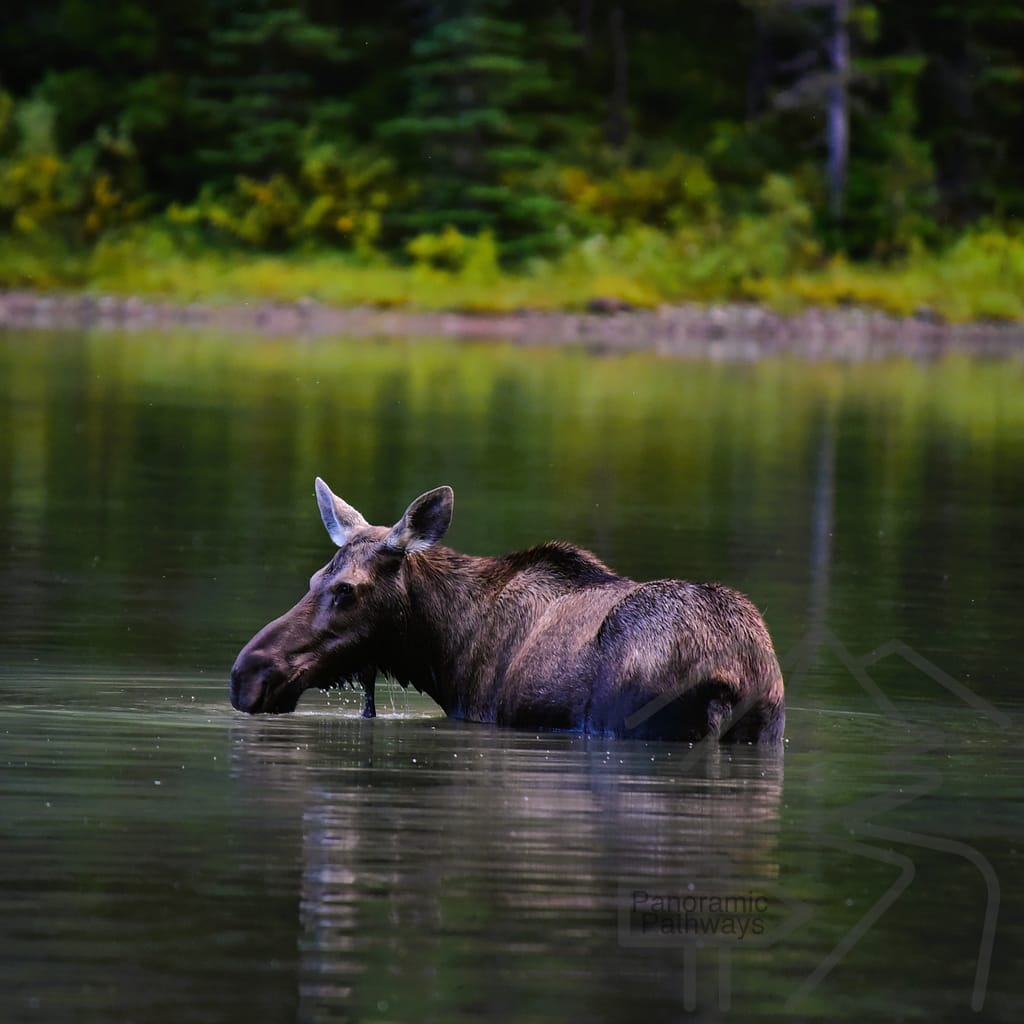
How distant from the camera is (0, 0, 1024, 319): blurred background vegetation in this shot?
2045 inches

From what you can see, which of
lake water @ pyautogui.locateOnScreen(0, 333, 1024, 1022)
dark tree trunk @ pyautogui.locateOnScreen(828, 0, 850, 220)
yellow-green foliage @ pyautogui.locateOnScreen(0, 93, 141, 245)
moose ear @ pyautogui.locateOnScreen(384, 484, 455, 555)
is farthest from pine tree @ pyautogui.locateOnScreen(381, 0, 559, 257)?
moose ear @ pyautogui.locateOnScreen(384, 484, 455, 555)

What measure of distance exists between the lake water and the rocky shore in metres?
27.7

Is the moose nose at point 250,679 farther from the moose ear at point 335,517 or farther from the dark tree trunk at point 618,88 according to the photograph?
the dark tree trunk at point 618,88

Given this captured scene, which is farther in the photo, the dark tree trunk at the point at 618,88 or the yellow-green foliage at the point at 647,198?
the dark tree trunk at the point at 618,88

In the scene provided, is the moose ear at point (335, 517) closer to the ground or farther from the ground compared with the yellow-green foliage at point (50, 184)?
closer to the ground

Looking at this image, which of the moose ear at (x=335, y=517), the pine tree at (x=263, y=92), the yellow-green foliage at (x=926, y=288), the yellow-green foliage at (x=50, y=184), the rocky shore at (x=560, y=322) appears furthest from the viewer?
the pine tree at (x=263, y=92)

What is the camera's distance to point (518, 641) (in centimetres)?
1162

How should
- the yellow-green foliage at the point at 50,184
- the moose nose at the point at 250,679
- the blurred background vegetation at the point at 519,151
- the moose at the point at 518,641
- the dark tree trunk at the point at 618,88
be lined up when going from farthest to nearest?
the dark tree trunk at the point at 618,88, the yellow-green foliage at the point at 50,184, the blurred background vegetation at the point at 519,151, the moose nose at the point at 250,679, the moose at the point at 518,641

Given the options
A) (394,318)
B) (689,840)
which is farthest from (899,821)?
(394,318)

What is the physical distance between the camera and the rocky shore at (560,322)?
50.7 m

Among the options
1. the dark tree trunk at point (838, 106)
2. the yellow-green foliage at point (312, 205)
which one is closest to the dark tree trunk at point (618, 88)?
the dark tree trunk at point (838, 106)

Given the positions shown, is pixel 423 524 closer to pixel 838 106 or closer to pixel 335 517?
pixel 335 517

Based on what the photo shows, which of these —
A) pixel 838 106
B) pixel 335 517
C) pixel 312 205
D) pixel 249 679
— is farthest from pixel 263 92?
pixel 249 679

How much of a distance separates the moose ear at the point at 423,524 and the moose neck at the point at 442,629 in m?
0.20
